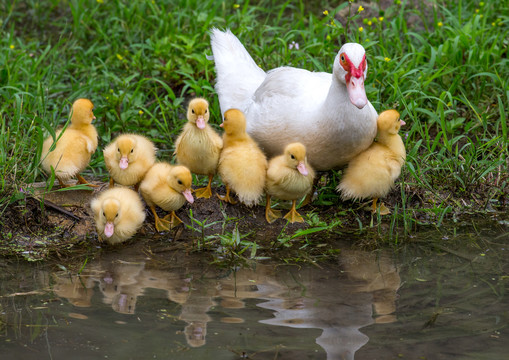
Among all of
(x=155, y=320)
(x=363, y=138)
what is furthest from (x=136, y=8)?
(x=155, y=320)

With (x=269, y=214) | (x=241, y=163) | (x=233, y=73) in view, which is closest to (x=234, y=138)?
(x=241, y=163)

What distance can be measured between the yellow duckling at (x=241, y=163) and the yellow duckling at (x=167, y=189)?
0.27m

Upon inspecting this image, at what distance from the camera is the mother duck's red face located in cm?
443

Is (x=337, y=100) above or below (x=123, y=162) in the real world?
above

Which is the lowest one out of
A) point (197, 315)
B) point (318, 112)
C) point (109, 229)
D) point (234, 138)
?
point (197, 315)

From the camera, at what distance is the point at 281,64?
6422mm

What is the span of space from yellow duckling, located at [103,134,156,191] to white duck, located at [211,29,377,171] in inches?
31.2

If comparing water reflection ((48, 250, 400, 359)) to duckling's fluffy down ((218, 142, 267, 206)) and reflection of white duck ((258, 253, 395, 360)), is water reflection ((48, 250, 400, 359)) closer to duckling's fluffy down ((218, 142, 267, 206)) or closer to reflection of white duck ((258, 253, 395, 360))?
reflection of white duck ((258, 253, 395, 360))

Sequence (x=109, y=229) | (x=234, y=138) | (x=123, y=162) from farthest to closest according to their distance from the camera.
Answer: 1. (x=234, y=138)
2. (x=123, y=162)
3. (x=109, y=229)

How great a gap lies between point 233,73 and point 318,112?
4.20 ft

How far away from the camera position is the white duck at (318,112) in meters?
4.57

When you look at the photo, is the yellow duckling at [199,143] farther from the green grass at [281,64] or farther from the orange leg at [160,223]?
the green grass at [281,64]

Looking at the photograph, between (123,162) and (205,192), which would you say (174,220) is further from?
(123,162)

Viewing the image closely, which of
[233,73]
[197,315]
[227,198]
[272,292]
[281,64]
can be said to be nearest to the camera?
[197,315]
